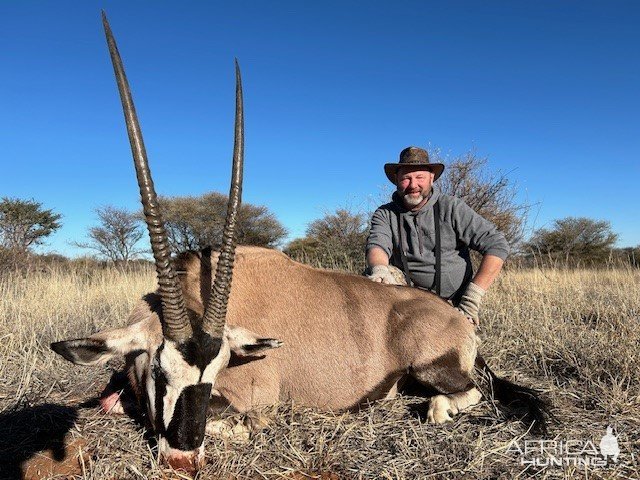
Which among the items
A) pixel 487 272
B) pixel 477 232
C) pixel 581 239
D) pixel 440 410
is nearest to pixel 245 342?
pixel 440 410

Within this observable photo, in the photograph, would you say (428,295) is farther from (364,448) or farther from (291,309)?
(364,448)

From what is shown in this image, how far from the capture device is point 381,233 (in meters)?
5.23

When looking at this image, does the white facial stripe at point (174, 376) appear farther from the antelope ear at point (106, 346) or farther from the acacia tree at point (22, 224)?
the acacia tree at point (22, 224)

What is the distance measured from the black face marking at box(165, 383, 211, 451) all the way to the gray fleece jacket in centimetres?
302

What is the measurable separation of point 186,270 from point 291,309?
30.0 inches

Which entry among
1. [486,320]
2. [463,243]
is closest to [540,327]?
[486,320]

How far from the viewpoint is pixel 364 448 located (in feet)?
8.93

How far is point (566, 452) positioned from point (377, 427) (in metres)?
1.06

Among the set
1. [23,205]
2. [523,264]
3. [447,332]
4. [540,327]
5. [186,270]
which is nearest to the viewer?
[186,270]

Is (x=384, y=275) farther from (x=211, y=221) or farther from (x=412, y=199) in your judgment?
(x=211, y=221)

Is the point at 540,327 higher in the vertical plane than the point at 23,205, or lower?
lower

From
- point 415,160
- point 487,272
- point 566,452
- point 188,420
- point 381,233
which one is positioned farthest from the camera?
point 381,233

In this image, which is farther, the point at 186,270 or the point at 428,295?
the point at 428,295

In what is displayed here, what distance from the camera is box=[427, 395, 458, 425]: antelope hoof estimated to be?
3072mm
